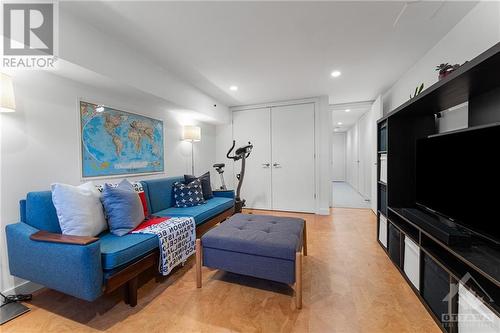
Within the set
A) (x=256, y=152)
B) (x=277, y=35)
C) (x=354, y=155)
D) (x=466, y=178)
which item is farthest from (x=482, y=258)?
(x=354, y=155)

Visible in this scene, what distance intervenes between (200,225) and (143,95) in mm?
1777

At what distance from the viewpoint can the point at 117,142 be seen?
8.25 feet

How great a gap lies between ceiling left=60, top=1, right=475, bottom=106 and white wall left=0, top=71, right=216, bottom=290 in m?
0.68

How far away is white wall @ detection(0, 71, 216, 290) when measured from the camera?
1648 millimetres

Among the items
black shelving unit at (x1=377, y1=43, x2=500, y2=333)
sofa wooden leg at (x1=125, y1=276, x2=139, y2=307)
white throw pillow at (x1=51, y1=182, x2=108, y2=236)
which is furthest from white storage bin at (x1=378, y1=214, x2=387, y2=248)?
white throw pillow at (x1=51, y1=182, x2=108, y2=236)

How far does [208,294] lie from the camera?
1.76 m

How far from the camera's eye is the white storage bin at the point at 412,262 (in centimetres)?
168

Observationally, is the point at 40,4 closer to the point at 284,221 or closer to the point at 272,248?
the point at 272,248

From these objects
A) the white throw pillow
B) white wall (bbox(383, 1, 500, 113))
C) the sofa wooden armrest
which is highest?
white wall (bbox(383, 1, 500, 113))

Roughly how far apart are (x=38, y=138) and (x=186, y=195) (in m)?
1.59

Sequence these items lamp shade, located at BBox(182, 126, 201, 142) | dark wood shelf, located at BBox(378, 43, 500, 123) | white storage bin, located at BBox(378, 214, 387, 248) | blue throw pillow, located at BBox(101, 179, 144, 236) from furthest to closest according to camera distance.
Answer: lamp shade, located at BBox(182, 126, 201, 142) < white storage bin, located at BBox(378, 214, 387, 248) < blue throw pillow, located at BBox(101, 179, 144, 236) < dark wood shelf, located at BBox(378, 43, 500, 123)

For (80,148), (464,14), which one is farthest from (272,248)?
(464,14)

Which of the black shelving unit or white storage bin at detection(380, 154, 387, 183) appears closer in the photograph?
the black shelving unit

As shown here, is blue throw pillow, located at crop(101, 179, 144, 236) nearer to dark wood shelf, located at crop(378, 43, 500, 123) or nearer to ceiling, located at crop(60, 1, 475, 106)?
ceiling, located at crop(60, 1, 475, 106)
